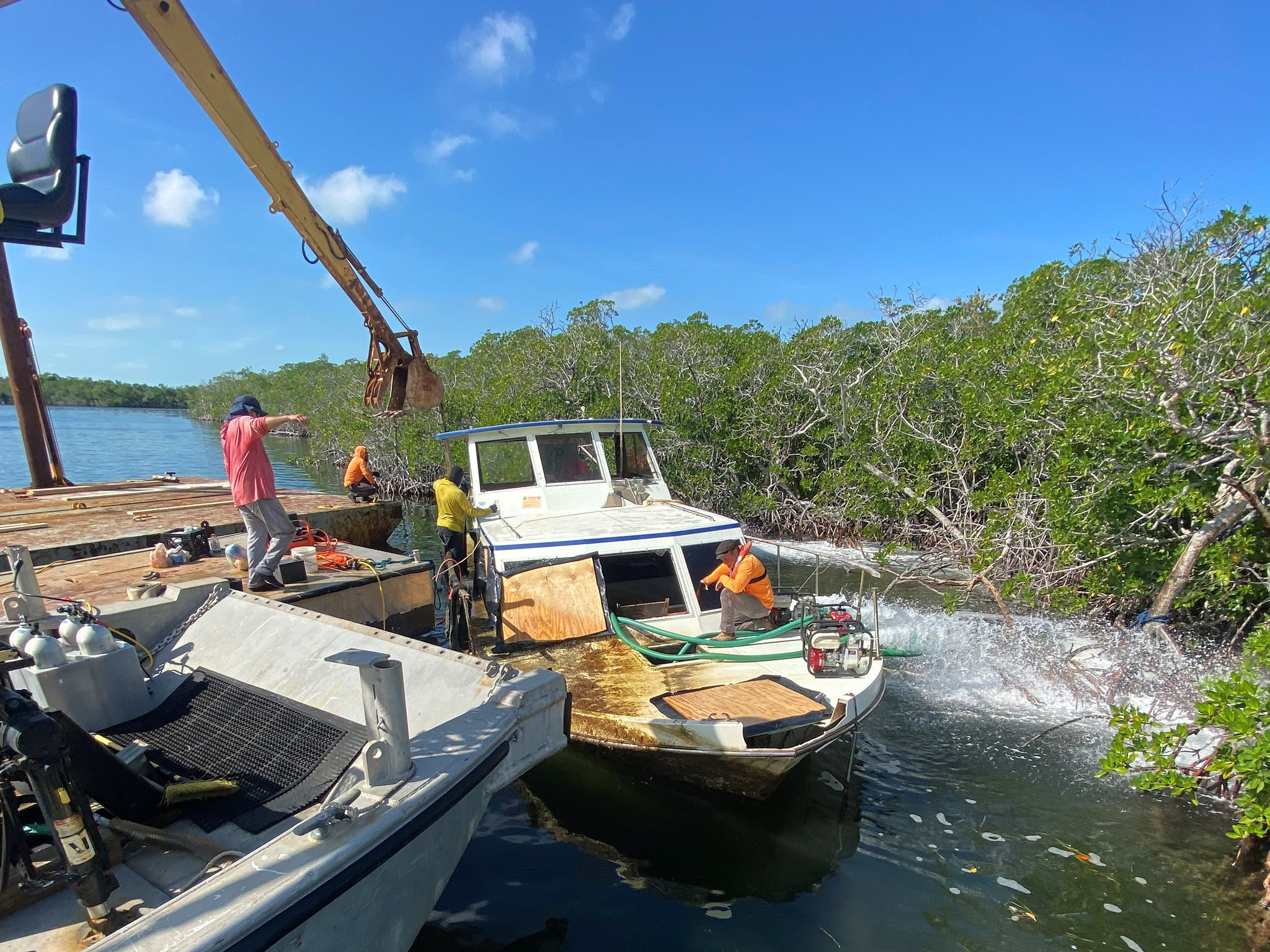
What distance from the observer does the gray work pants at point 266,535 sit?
6133 mm

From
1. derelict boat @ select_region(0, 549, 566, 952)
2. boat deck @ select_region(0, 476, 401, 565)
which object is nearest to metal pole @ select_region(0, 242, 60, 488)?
boat deck @ select_region(0, 476, 401, 565)

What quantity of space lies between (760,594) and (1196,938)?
3.78 m

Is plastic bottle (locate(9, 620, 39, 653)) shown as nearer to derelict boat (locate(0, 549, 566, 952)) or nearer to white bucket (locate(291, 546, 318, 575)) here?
derelict boat (locate(0, 549, 566, 952))

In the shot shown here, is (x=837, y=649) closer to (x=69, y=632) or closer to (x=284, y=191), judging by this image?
(x=69, y=632)

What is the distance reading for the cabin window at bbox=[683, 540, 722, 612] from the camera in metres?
6.83

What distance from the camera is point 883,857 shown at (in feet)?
15.8

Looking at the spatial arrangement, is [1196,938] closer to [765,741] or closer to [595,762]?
[765,741]

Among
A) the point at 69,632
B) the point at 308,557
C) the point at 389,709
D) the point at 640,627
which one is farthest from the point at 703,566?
the point at 69,632

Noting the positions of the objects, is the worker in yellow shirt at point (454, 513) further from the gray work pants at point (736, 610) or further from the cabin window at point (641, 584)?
the gray work pants at point (736, 610)

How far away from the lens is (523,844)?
5.06 m

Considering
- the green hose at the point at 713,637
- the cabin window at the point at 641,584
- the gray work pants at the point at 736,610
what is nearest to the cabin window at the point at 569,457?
the cabin window at the point at 641,584

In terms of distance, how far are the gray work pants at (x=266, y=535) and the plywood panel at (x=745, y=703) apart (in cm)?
405

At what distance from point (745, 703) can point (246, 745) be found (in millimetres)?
3412

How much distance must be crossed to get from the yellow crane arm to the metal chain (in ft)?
15.1
